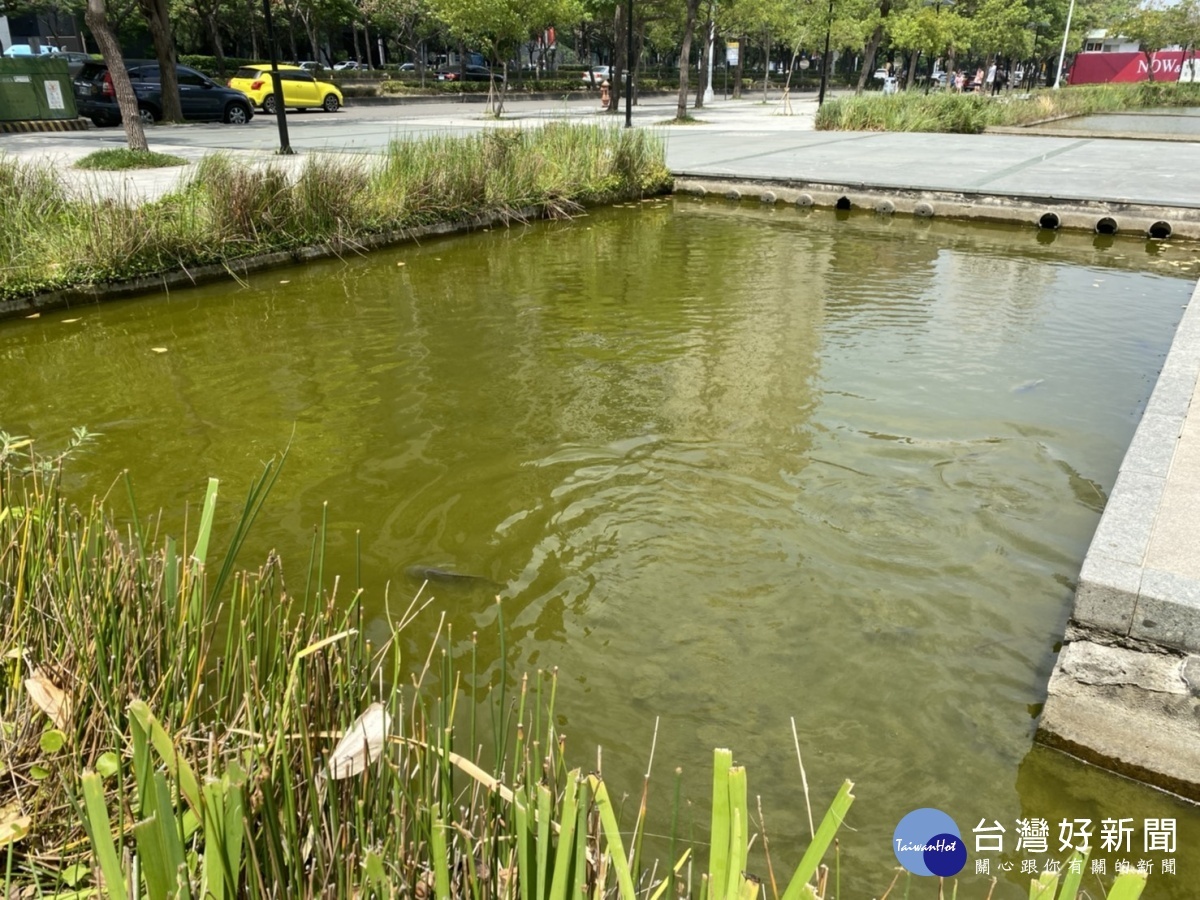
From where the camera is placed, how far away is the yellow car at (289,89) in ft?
83.8

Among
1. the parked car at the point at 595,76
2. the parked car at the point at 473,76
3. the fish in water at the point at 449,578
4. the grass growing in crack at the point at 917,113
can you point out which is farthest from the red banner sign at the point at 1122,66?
the fish in water at the point at 449,578

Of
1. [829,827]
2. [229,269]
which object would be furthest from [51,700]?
[229,269]

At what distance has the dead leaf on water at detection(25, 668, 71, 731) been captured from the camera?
1803mm

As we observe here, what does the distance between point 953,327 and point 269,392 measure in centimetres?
506

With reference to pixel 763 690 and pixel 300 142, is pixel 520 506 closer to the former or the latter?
pixel 763 690

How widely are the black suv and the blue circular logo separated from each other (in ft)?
70.4

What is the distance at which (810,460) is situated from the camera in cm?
486

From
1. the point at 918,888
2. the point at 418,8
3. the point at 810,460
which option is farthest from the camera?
the point at 418,8

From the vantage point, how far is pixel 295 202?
892 cm

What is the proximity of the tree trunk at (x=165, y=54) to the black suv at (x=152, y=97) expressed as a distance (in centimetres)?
34

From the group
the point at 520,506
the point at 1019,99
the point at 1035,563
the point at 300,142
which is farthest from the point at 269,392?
the point at 1019,99

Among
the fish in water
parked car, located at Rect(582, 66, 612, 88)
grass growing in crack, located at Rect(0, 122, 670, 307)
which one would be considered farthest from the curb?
parked car, located at Rect(582, 66, 612, 88)

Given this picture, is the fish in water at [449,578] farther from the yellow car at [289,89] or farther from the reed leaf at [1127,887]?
the yellow car at [289,89]

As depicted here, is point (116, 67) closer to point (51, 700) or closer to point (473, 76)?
point (51, 700)
